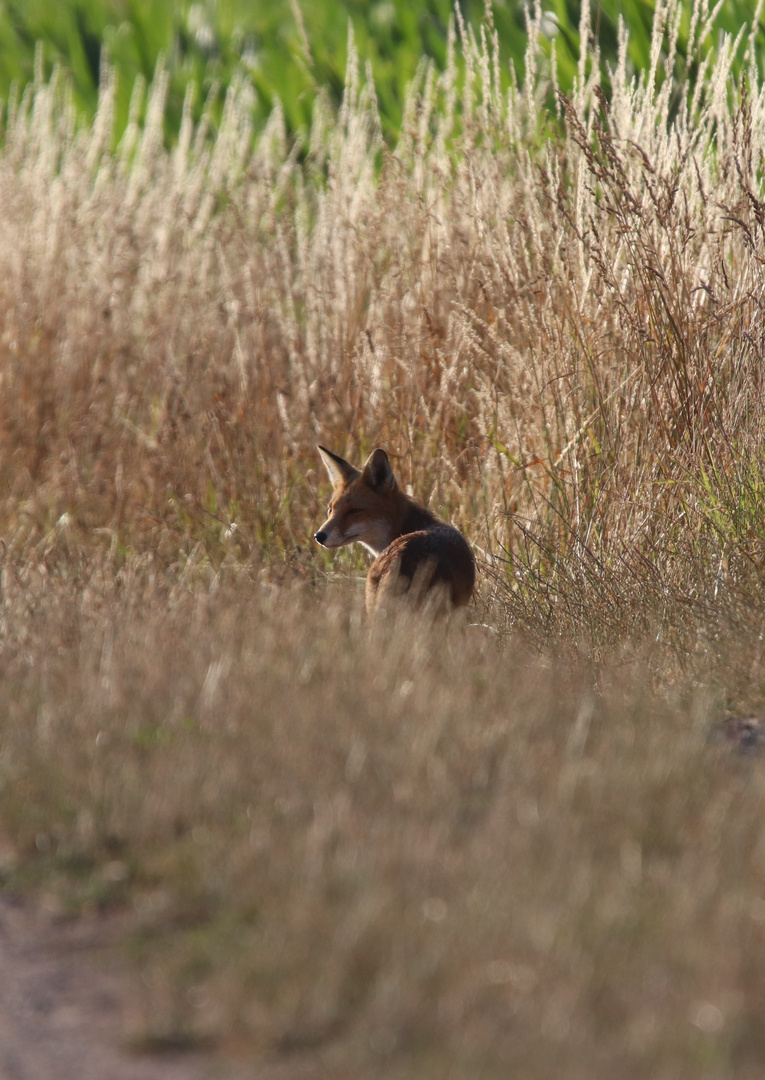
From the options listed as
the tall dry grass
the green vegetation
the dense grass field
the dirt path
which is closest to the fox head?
the dense grass field

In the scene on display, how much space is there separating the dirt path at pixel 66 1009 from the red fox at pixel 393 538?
205 cm

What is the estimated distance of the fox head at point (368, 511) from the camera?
19.1ft

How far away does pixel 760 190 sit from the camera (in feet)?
22.0

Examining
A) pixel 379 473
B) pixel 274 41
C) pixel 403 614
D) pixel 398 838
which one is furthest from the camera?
pixel 274 41

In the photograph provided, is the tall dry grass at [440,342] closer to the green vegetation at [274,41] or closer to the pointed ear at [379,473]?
the pointed ear at [379,473]

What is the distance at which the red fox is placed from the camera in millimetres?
5109

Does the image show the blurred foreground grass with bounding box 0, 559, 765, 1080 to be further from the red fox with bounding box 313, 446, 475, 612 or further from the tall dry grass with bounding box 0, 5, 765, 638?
the tall dry grass with bounding box 0, 5, 765, 638

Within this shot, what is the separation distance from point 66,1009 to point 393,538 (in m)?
3.47

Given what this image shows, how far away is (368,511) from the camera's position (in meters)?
5.86

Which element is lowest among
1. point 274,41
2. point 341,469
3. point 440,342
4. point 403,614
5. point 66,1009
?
point 66,1009

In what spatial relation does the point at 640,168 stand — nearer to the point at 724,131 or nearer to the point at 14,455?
the point at 724,131

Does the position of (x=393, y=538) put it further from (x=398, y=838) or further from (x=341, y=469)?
(x=398, y=838)

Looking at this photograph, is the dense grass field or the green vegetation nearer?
the dense grass field

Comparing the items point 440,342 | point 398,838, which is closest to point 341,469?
point 440,342
